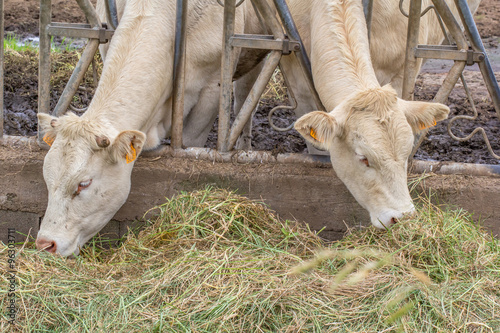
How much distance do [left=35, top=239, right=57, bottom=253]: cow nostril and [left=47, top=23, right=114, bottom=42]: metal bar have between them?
5.13 ft

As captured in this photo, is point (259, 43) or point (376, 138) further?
point (259, 43)

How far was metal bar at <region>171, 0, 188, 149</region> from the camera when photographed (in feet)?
14.3

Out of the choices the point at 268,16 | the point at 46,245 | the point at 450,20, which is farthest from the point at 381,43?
the point at 46,245

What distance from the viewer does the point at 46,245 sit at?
367 centimetres

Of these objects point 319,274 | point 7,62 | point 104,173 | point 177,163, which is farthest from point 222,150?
point 7,62

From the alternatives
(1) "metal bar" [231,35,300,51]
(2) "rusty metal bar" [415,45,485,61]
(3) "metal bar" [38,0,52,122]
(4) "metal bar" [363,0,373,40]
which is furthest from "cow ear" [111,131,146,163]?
(2) "rusty metal bar" [415,45,485,61]

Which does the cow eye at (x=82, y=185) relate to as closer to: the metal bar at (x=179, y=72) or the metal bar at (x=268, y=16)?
the metal bar at (x=179, y=72)

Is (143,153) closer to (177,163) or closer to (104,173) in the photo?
(177,163)

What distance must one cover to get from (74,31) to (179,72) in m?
0.82

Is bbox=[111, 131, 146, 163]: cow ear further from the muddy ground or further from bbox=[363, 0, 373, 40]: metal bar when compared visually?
bbox=[363, 0, 373, 40]: metal bar

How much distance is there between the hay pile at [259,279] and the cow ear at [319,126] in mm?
602

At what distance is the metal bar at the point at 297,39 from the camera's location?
14.4 feet

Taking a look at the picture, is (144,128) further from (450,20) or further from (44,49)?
(450,20)

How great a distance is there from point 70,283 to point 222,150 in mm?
1547
